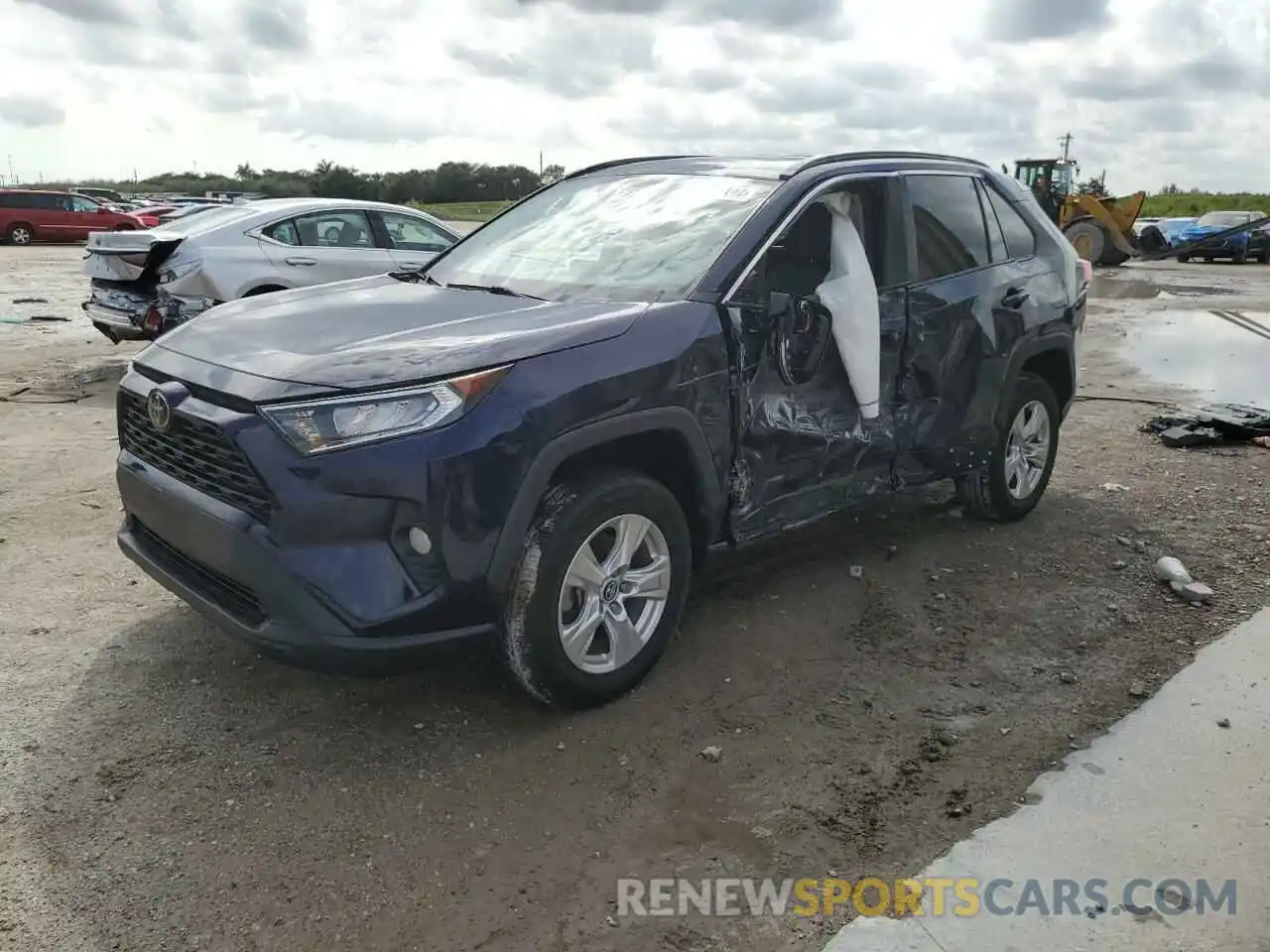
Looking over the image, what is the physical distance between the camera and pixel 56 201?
31.9 m

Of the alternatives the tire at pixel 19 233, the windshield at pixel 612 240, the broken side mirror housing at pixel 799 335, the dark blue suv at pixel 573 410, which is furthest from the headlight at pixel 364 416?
the tire at pixel 19 233

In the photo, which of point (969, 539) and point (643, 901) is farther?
point (969, 539)

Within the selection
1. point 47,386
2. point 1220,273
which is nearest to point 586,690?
point 47,386

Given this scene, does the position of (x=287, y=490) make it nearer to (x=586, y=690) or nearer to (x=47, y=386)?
(x=586, y=690)

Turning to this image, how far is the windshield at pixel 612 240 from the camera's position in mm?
3902

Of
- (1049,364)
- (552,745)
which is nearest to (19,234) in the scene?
(1049,364)

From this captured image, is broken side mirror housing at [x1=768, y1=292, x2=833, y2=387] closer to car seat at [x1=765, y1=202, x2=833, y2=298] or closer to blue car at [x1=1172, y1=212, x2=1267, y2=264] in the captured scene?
car seat at [x1=765, y1=202, x2=833, y2=298]

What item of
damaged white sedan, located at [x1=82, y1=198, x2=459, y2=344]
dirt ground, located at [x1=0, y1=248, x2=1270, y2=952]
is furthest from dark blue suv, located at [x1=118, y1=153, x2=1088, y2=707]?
damaged white sedan, located at [x1=82, y1=198, x2=459, y2=344]

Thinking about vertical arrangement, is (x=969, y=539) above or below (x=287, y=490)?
below

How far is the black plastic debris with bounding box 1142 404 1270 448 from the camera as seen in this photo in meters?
7.45

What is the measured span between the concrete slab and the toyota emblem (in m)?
2.47

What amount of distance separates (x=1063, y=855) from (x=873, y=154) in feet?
10.0

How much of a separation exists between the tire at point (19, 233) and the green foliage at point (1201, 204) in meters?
44.0

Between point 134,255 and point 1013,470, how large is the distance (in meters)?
7.20
